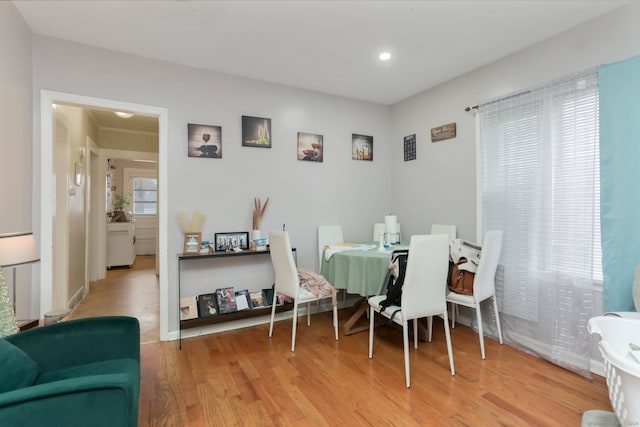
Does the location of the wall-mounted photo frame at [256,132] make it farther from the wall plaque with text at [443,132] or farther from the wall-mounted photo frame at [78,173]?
the wall-mounted photo frame at [78,173]

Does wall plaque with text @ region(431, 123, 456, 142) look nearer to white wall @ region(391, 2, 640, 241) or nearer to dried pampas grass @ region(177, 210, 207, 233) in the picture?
white wall @ region(391, 2, 640, 241)

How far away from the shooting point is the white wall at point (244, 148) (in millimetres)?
2744

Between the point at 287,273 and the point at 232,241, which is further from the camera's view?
the point at 232,241

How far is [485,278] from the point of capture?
2684 mm

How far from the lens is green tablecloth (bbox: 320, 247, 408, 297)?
2.75m

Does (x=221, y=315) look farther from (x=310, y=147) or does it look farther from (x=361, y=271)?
(x=310, y=147)

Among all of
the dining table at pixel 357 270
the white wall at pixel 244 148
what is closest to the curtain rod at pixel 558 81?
the white wall at pixel 244 148

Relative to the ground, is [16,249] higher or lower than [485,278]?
higher

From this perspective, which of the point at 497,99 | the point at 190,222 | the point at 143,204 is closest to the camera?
the point at 497,99

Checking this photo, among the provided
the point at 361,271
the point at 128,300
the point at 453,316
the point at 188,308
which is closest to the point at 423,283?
the point at 361,271

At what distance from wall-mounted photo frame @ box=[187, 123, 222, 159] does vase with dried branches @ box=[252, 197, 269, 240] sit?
598mm

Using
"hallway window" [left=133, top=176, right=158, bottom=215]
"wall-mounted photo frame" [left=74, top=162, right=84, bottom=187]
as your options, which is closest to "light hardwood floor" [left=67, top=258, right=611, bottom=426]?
"wall-mounted photo frame" [left=74, top=162, right=84, bottom=187]

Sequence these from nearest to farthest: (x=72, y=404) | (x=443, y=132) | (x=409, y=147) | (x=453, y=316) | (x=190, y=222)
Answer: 1. (x=72, y=404)
2. (x=190, y=222)
3. (x=453, y=316)
4. (x=443, y=132)
5. (x=409, y=147)

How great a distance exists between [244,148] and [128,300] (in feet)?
8.93
